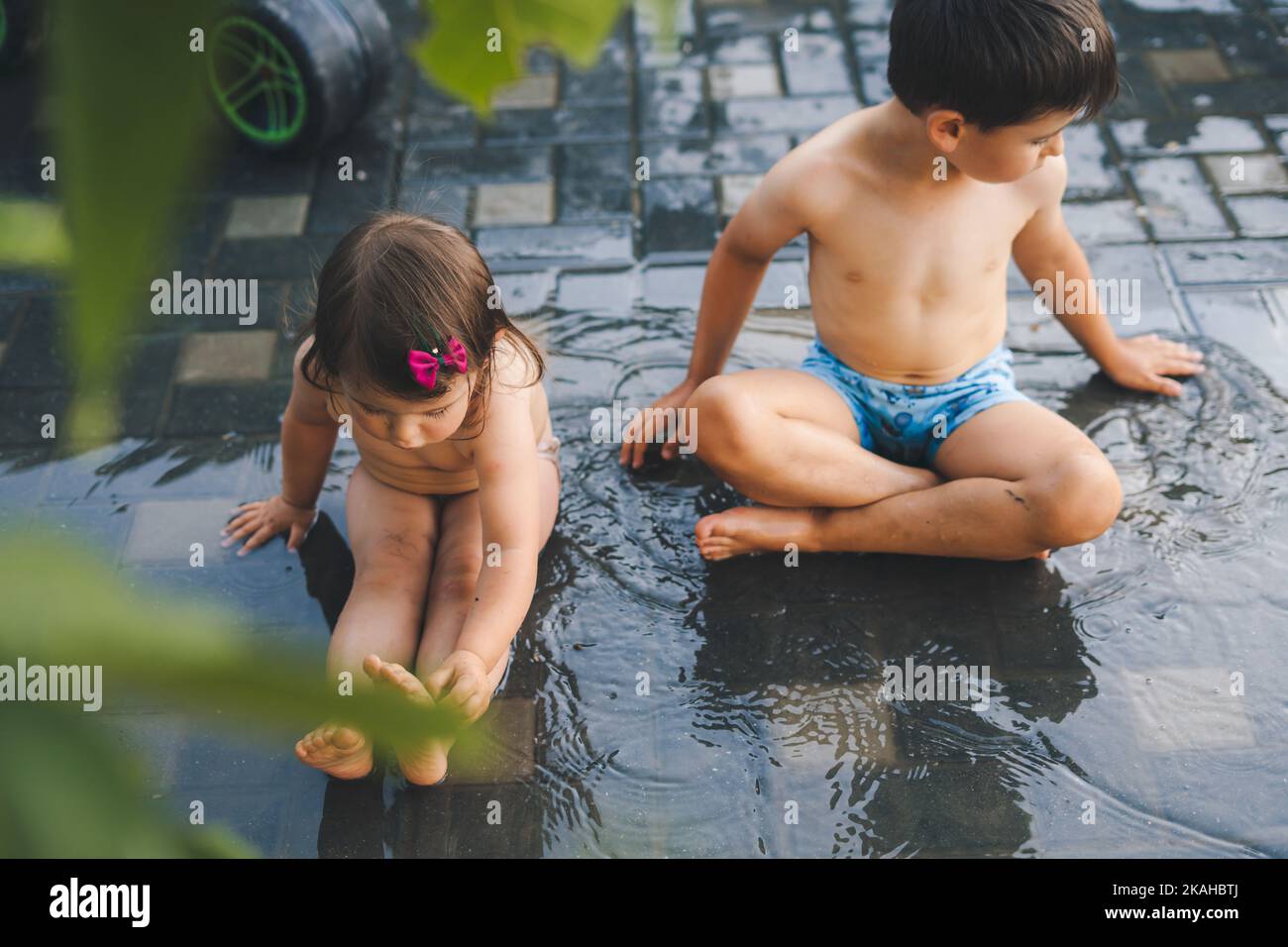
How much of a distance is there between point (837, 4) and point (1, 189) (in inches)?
160

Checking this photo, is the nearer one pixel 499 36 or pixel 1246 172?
pixel 499 36

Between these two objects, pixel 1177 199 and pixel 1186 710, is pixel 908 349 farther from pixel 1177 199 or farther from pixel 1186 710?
pixel 1177 199

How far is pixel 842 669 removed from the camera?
232 centimetres

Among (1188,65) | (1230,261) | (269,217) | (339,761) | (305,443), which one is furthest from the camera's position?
(1188,65)

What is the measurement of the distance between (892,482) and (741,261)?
553 millimetres

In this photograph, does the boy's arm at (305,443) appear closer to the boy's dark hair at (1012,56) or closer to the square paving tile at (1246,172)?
the boy's dark hair at (1012,56)

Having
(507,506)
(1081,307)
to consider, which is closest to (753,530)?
(507,506)

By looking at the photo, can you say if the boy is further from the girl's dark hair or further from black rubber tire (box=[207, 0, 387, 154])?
black rubber tire (box=[207, 0, 387, 154])

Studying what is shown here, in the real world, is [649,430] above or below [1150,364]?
below

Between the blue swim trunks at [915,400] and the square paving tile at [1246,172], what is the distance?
4.13 ft

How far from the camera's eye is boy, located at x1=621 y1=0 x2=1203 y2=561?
7.13ft

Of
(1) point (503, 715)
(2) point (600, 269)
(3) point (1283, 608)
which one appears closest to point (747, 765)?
(1) point (503, 715)

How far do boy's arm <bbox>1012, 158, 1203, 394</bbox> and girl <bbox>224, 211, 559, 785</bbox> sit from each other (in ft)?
3.59

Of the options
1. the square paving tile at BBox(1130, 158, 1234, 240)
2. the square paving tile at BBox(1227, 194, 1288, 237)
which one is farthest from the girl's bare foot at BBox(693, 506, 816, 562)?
the square paving tile at BBox(1227, 194, 1288, 237)
